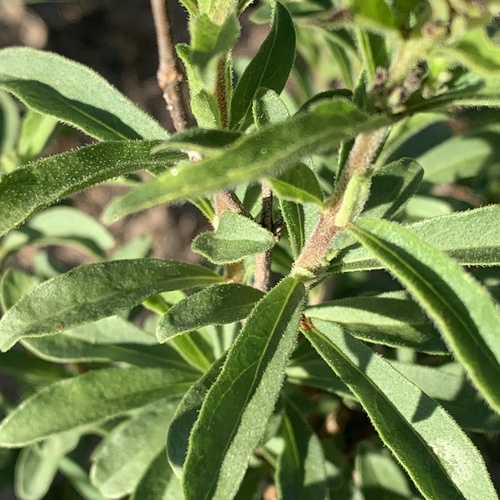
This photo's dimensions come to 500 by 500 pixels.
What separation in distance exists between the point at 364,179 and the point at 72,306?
60cm

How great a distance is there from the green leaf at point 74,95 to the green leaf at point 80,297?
0.98 ft

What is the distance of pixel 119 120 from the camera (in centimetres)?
152

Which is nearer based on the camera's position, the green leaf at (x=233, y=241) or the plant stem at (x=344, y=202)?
the plant stem at (x=344, y=202)

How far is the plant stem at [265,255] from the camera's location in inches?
55.1

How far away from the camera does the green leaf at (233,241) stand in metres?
1.30

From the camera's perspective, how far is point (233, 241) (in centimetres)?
133

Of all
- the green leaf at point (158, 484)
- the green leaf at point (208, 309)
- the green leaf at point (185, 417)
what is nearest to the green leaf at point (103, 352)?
the green leaf at point (158, 484)

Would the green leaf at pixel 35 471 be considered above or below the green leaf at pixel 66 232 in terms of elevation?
below

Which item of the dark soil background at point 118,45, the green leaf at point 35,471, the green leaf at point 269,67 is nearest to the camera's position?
the green leaf at point 269,67

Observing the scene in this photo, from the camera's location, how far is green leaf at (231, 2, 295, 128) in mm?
1398

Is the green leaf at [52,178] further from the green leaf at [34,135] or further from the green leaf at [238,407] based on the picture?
the green leaf at [34,135]

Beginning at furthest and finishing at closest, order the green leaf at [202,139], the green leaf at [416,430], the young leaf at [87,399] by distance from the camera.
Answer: the young leaf at [87,399] < the green leaf at [416,430] < the green leaf at [202,139]

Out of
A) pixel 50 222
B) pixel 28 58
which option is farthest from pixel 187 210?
pixel 28 58

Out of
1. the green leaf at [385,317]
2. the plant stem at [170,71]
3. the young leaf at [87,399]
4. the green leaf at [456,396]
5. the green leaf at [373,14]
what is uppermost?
the plant stem at [170,71]
